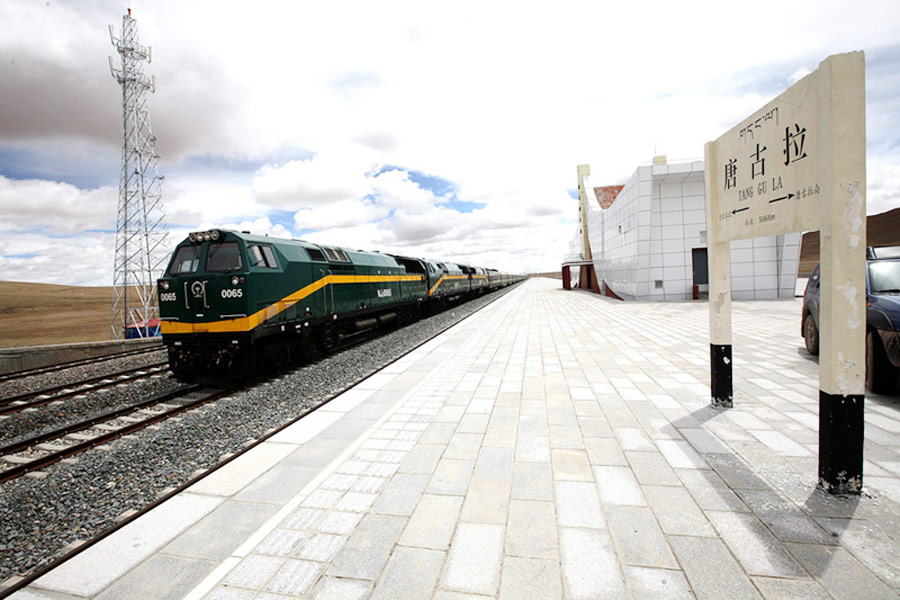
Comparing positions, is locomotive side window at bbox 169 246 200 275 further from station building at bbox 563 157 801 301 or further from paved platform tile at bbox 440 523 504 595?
station building at bbox 563 157 801 301

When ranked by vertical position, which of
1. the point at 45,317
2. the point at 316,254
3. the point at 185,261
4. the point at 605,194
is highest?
the point at 605,194

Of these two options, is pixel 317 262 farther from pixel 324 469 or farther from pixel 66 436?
pixel 324 469

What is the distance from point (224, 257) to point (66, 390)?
4487mm

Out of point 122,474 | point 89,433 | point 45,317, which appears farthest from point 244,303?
point 45,317

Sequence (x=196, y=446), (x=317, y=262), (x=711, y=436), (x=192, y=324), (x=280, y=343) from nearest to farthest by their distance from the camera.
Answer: (x=711, y=436)
(x=196, y=446)
(x=192, y=324)
(x=280, y=343)
(x=317, y=262)

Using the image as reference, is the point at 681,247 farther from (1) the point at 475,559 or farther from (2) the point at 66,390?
(2) the point at 66,390

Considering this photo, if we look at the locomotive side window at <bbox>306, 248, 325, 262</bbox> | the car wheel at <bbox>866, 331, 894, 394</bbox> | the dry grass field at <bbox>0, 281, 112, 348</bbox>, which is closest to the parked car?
the car wheel at <bbox>866, 331, 894, 394</bbox>

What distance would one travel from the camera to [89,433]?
5766 millimetres

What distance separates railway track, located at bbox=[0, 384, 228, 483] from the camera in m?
4.88

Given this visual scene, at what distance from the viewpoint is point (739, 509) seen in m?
3.03

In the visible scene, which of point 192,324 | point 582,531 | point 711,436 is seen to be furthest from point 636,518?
point 192,324

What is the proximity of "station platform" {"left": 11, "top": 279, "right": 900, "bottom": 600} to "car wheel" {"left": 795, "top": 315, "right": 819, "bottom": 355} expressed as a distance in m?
2.47

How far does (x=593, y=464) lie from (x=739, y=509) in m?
1.16

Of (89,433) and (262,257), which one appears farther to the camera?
(262,257)
